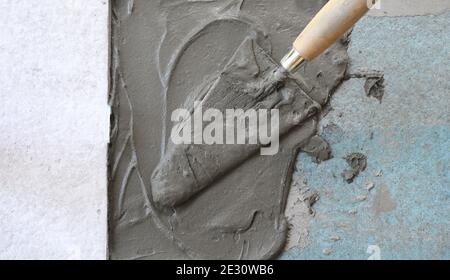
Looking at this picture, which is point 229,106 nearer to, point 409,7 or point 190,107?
point 190,107

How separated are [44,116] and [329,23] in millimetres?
817

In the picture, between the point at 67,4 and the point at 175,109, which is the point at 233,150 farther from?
the point at 67,4

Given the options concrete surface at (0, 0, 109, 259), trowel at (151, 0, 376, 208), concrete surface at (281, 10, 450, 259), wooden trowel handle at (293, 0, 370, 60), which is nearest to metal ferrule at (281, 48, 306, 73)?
wooden trowel handle at (293, 0, 370, 60)

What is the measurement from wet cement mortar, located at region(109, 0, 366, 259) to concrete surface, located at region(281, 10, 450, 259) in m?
0.10

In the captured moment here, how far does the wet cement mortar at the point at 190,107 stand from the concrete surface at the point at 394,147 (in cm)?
10

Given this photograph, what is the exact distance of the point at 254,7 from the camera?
126cm

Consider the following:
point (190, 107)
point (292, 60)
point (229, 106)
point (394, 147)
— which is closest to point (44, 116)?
point (190, 107)

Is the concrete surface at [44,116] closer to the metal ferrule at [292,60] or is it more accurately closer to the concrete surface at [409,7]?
the metal ferrule at [292,60]

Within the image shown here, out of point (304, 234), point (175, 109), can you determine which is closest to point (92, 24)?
point (175, 109)

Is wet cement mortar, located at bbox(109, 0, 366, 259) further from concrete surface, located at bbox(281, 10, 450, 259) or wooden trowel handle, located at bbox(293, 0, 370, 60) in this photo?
wooden trowel handle, located at bbox(293, 0, 370, 60)

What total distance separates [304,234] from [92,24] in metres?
0.84

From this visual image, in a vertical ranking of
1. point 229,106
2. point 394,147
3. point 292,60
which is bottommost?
point 394,147

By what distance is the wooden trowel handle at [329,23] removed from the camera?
0.93 meters

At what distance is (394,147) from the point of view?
1264 millimetres
